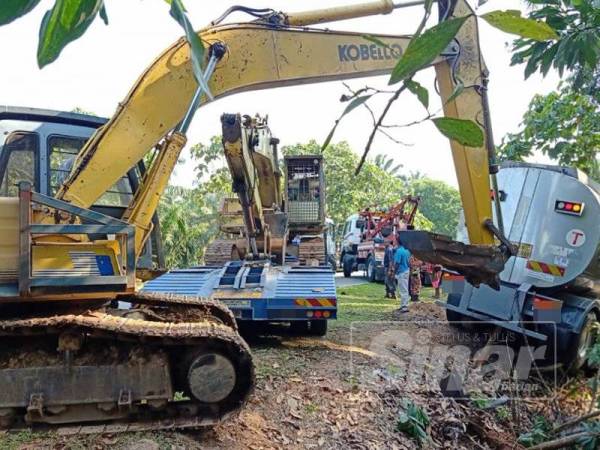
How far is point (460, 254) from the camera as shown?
16.4ft

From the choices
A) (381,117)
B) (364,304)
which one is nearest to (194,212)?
(364,304)

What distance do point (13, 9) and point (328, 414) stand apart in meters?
4.33

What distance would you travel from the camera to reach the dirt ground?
371 cm

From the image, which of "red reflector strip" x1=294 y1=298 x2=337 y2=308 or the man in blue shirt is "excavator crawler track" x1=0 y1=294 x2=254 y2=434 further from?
the man in blue shirt

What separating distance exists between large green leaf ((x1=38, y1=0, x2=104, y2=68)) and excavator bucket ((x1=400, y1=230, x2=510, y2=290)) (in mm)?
4287

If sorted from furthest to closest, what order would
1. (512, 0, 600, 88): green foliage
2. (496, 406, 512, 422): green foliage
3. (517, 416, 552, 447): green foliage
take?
1. (496, 406, 512, 422): green foliage
2. (517, 416, 552, 447): green foliage
3. (512, 0, 600, 88): green foliage

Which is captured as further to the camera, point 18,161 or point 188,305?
point 18,161

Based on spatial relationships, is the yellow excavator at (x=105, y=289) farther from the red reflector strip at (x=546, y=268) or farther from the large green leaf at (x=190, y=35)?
the large green leaf at (x=190, y=35)

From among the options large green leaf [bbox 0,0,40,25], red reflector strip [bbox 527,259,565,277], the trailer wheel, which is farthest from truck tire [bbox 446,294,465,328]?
large green leaf [bbox 0,0,40,25]

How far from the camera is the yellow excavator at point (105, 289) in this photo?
3.41 metres

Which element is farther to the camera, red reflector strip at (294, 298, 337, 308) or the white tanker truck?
the white tanker truck

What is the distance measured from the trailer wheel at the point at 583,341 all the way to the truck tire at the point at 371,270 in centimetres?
1213

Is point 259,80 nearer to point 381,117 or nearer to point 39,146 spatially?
point 39,146

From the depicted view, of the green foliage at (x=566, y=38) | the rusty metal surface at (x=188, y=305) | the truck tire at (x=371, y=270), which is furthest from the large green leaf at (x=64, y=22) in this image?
the truck tire at (x=371, y=270)
